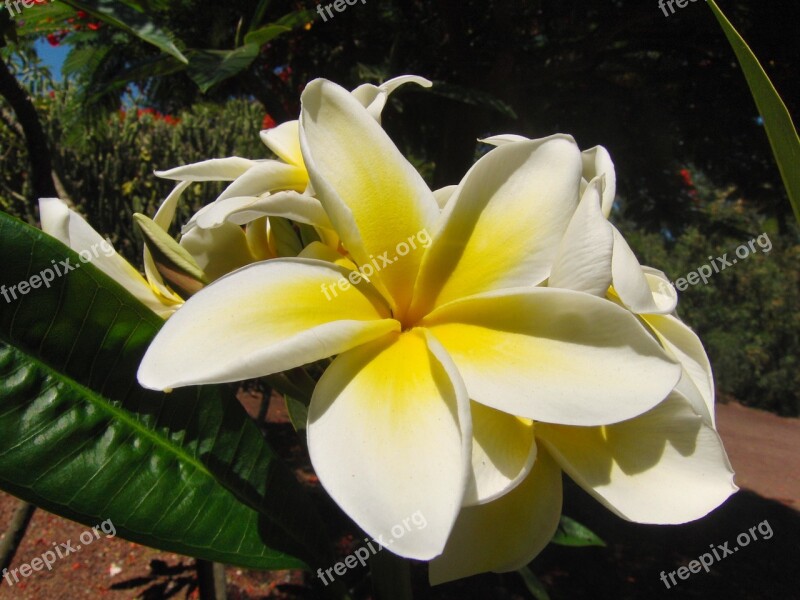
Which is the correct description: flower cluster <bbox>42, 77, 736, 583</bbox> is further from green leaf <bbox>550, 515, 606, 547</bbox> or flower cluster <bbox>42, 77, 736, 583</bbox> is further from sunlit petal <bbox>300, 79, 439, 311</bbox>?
green leaf <bbox>550, 515, 606, 547</bbox>

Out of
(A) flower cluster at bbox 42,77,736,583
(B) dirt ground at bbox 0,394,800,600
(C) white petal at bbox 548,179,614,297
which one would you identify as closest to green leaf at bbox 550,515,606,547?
(B) dirt ground at bbox 0,394,800,600

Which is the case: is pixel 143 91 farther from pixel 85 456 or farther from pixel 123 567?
pixel 85 456

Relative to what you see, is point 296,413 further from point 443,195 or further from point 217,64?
point 217,64

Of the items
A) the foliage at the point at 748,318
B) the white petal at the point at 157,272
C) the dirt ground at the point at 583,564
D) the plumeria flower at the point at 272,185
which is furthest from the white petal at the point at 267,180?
the foliage at the point at 748,318

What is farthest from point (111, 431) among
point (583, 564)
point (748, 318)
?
point (748, 318)

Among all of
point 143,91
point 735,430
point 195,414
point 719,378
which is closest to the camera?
point 195,414

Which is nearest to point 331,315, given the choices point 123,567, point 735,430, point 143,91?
point 143,91
